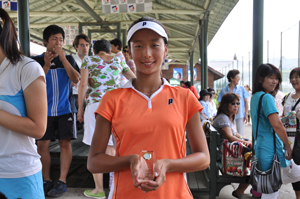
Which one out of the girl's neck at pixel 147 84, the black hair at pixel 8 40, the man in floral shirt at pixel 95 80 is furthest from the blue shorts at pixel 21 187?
the man in floral shirt at pixel 95 80

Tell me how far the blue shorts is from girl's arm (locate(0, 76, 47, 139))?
0.76 ft

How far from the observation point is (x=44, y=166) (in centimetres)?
347

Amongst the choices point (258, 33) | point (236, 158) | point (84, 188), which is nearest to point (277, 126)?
point (236, 158)

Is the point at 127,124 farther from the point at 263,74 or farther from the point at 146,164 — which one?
the point at 263,74

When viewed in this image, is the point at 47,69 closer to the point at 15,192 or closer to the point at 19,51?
the point at 19,51

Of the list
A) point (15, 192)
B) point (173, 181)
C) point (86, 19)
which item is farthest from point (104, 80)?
point (86, 19)

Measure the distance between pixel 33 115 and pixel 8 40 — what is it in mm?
410

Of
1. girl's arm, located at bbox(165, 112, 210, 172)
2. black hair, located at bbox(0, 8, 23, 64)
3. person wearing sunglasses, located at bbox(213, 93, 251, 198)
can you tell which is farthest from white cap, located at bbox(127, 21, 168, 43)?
person wearing sunglasses, located at bbox(213, 93, 251, 198)

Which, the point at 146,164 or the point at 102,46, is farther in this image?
the point at 102,46

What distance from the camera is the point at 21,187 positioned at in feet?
4.57

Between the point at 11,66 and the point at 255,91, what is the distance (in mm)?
2686

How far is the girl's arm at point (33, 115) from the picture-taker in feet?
4.45

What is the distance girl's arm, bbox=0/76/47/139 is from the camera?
1.36 metres

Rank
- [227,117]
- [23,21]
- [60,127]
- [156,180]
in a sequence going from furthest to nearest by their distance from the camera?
[227,117] → [23,21] → [60,127] → [156,180]
